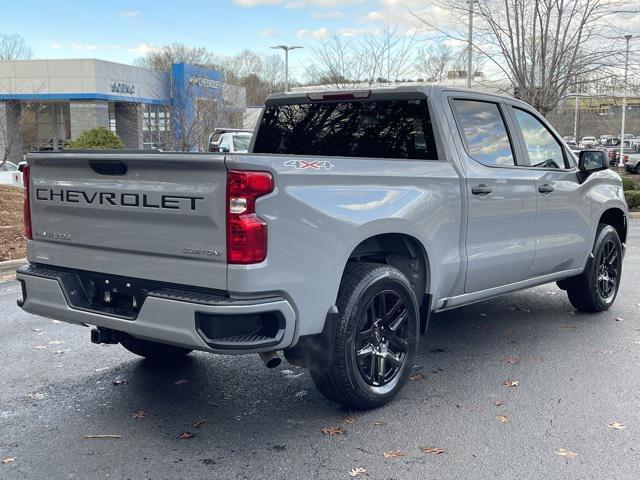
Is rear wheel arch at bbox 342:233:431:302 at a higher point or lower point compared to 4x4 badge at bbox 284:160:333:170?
lower

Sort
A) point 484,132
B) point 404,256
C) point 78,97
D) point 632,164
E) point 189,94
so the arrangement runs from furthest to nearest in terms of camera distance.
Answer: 1. point 632,164
2. point 78,97
3. point 189,94
4. point 484,132
5. point 404,256

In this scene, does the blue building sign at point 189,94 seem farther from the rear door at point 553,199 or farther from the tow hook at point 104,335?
the tow hook at point 104,335

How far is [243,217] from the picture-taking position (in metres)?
3.51

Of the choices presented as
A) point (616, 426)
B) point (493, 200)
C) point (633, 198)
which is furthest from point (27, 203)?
point (633, 198)

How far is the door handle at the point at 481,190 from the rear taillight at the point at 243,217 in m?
2.01

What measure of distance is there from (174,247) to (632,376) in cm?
341

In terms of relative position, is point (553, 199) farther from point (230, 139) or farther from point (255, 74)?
point (255, 74)

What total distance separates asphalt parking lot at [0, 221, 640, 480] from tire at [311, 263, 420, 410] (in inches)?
6.8

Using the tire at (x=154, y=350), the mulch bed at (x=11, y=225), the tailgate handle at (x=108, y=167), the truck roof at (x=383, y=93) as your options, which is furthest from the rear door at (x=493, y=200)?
the mulch bed at (x=11, y=225)

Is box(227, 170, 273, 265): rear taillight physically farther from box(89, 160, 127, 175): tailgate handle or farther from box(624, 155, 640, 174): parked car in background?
box(624, 155, 640, 174): parked car in background

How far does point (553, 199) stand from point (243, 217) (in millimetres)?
3320

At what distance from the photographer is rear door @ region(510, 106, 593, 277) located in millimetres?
5762

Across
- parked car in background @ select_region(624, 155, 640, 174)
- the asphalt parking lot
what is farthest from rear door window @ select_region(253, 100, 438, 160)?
parked car in background @ select_region(624, 155, 640, 174)

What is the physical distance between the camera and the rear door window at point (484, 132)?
5.19 meters
